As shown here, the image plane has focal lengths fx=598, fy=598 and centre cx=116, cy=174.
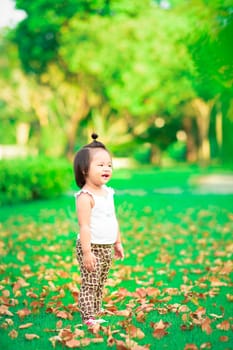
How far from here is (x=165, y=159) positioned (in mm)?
60906

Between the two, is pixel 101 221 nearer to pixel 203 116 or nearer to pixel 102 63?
pixel 102 63

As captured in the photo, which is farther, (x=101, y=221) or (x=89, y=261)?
(x=101, y=221)

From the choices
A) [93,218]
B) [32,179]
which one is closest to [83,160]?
[93,218]

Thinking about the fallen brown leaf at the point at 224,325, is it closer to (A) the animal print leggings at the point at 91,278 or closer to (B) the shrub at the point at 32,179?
(A) the animal print leggings at the point at 91,278

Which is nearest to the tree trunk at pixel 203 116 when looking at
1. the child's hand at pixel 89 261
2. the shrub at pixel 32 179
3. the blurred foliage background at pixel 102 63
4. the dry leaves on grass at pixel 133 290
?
the blurred foliage background at pixel 102 63

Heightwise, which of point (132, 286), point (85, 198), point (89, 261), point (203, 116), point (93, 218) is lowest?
point (132, 286)

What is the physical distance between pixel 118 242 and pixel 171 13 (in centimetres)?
2457

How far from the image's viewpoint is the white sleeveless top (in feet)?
15.5

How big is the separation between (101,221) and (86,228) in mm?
179

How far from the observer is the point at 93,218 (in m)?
4.73

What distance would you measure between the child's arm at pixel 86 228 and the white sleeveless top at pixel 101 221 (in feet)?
0.21

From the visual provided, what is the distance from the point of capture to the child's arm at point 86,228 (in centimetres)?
461

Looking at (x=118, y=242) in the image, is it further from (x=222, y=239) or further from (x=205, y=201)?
(x=205, y=201)

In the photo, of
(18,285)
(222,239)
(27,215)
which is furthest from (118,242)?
(27,215)
